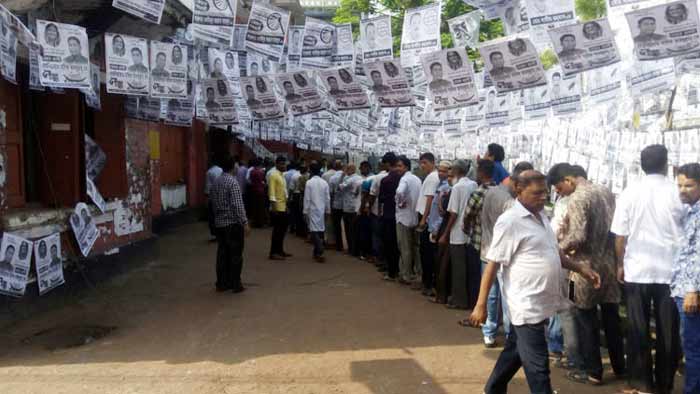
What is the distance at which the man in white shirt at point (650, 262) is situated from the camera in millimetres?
4824

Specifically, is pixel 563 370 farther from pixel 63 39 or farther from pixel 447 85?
pixel 63 39

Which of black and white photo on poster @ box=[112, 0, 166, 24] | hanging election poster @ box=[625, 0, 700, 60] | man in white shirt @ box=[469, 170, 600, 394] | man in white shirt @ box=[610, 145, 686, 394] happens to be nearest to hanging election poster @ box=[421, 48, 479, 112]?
hanging election poster @ box=[625, 0, 700, 60]

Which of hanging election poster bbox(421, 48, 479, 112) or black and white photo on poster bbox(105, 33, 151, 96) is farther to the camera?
hanging election poster bbox(421, 48, 479, 112)

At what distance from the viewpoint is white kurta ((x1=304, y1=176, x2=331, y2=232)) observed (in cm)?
1198

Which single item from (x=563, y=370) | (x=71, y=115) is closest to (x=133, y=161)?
(x=71, y=115)

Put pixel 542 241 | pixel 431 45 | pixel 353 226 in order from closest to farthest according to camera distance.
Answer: pixel 542 241, pixel 431 45, pixel 353 226

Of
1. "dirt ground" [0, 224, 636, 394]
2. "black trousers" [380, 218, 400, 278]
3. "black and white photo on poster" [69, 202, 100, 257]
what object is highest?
"black and white photo on poster" [69, 202, 100, 257]

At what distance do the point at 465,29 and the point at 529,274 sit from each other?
4.49 meters

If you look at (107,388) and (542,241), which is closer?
(542,241)

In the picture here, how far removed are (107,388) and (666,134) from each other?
6.81m

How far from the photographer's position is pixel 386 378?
17.8 ft

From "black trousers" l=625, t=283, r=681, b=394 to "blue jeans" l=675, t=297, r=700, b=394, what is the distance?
0.43m

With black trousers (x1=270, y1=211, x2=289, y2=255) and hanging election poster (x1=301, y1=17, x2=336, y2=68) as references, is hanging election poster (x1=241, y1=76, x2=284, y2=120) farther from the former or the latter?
black trousers (x1=270, y1=211, x2=289, y2=255)

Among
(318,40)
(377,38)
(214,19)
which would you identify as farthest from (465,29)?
(214,19)
